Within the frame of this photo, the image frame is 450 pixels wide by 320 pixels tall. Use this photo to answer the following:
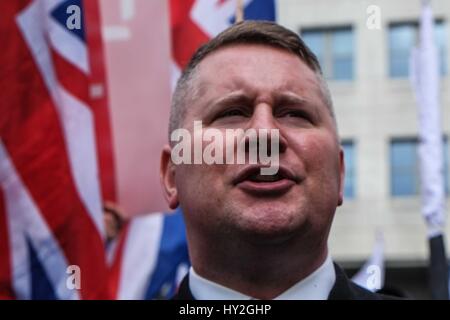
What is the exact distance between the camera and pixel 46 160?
473 cm

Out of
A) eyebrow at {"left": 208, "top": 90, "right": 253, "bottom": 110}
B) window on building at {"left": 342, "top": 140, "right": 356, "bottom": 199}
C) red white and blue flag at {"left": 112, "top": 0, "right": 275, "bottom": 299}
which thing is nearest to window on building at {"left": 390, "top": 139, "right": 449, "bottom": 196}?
window on building at {"left": 342, "top": 140, "right": 356, "bottom": 199}

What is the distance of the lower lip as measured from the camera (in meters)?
2.22

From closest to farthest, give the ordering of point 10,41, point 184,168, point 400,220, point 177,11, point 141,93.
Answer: point 184,168 < point 10,41 < point 177,11 < point 141,93 < point 400,220

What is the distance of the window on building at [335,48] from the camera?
21312 millimetres

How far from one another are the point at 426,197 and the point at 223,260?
20.0 feet

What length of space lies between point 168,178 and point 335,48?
64.2 ft

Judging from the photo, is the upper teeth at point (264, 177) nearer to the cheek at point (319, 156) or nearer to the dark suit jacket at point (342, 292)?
the cheek at point (319, 156)

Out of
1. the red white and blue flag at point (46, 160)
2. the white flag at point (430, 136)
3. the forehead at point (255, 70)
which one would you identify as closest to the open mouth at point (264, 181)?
the forehead at point (255, 70)

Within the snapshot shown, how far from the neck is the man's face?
45mm

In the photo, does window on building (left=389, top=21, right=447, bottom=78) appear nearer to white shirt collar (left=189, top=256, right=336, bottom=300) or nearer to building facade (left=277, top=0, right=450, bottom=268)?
building facade (left=277, top=0, right=450, bottom=268)

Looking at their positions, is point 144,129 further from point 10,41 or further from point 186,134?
point 186,134

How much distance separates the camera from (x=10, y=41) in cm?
483

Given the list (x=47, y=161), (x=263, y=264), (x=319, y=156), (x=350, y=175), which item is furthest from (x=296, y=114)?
(x=350, y=175)
